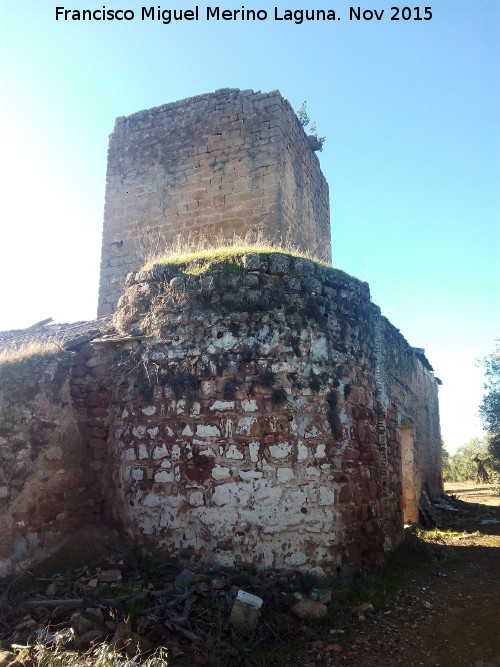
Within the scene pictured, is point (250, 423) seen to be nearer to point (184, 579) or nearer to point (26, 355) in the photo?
point (184, 579)

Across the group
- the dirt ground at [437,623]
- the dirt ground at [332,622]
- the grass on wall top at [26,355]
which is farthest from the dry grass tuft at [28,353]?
the dirt ground at [437,623]

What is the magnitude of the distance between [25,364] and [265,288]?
298 centimetres

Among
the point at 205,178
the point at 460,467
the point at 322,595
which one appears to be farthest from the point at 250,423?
the point at 460,467

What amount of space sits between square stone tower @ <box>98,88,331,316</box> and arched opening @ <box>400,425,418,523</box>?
4.64 metres

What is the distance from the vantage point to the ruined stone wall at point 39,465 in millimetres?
5570

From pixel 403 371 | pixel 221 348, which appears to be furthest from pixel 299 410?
pixel 403 371

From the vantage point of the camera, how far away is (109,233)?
11.4 meters

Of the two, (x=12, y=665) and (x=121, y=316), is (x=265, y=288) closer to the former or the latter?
(x=121, y=316)

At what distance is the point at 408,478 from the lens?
1140 cm

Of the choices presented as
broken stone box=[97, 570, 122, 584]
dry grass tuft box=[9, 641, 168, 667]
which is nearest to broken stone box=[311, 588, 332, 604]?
dry grass tuft box=[9, 641, 168, 667]

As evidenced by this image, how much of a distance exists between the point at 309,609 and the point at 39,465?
328cm

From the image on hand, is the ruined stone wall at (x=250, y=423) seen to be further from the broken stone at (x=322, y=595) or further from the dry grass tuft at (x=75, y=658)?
the dry grass tuft at (x=75, y=658)

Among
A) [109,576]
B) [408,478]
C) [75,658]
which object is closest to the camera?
[75,658]

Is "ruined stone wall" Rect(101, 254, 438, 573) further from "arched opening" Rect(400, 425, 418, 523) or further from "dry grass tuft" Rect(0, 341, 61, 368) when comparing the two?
"arched opening" Rect(400, 425, 418, 523)
